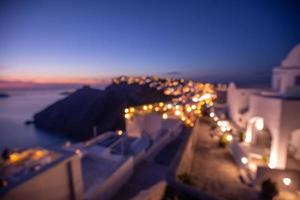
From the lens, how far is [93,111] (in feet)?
195

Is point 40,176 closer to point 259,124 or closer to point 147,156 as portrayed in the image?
point 147,156

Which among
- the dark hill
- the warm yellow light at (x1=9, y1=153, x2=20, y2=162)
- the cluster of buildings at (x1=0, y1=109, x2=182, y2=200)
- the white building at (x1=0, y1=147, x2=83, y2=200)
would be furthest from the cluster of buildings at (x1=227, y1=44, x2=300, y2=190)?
the dark hill

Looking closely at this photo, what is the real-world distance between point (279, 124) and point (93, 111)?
2232 inches

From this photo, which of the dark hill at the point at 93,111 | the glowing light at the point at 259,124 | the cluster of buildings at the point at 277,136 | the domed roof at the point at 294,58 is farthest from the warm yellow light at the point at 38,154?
the dark hill at the point at 93,111

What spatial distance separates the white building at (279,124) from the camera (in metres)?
9.61

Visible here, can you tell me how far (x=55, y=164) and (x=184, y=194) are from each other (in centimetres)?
433

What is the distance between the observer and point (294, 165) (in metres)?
10.3

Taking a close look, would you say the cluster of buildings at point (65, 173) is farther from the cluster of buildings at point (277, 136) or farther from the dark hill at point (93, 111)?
the dark hill at point (93, 111)

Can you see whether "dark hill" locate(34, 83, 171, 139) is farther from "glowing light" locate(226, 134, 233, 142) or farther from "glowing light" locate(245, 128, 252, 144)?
"glowing light" locate(245, 128, 252, 144)

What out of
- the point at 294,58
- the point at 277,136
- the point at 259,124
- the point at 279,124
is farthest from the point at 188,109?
the point at 279,124

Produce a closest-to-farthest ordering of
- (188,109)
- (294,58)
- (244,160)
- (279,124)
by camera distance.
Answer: (279,124) < (244,160) < (294,58) < (188,109)

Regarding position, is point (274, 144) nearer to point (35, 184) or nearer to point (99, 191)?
point (99, 191)

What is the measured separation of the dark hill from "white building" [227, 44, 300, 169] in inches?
1740

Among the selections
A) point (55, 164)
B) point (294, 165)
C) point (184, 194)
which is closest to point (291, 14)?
A: point (294, 165)
